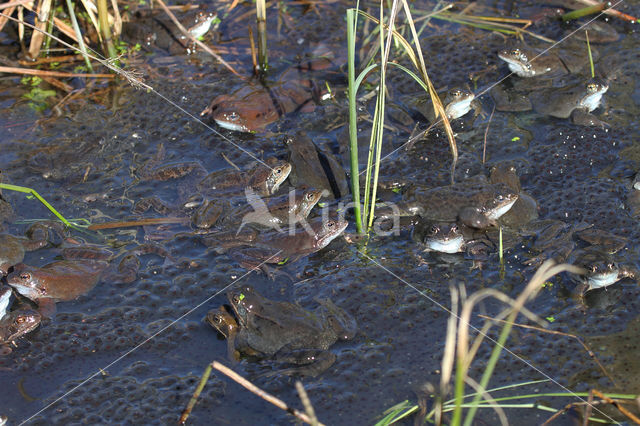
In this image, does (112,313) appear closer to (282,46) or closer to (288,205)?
(288,205)

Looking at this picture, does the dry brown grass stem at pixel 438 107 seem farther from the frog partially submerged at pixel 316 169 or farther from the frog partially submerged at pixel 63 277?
the frog partially submerged at pixel 63 277

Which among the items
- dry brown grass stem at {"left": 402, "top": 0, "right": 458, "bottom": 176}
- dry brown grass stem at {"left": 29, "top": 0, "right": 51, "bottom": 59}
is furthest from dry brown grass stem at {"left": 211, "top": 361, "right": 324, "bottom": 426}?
dry brown grass stem at {"left": 29, "top": 0, "right": 51, "bottom": 59}

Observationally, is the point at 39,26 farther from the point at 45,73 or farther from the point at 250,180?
the point at 250,180

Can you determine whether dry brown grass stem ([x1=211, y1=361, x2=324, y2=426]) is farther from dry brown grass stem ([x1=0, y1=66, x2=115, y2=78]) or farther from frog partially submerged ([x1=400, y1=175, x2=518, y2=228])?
dry brown grass stem ([x1=0, y1=66, x2=115, y2=78])

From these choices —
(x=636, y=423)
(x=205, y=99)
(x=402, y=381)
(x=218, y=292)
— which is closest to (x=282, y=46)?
(x=205, y=99)

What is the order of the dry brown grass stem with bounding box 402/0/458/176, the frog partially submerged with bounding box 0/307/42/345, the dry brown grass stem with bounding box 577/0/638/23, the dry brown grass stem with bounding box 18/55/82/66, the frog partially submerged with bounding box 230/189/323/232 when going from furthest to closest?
the dry brown grass stem with bounding box 577/0/638/23, the dry brown grass stem with bounding box 18/55/82/66, the frog partially submerged with bounding box 230/189/323/232, the dry brown grass stem with bounding box 402/0/458/176, the frog partially submerged with bounding box 0/307/42/345

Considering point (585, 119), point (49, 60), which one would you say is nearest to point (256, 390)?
point (585, 119)

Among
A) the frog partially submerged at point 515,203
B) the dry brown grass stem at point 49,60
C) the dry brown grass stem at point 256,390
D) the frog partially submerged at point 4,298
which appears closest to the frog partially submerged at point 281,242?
the frog partially submerged at point 515,203
